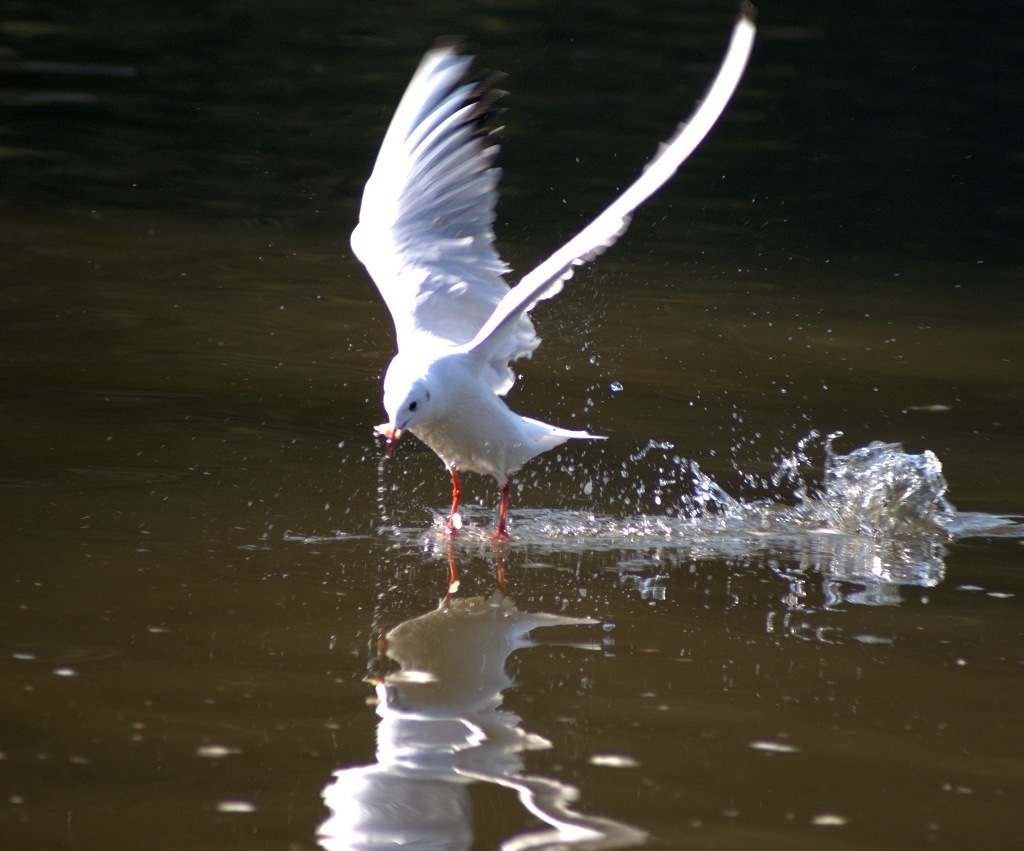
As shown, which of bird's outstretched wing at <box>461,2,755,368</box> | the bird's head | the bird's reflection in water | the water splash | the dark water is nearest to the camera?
the bird's reflection in water

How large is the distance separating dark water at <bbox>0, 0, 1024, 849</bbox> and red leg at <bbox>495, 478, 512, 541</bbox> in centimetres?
6

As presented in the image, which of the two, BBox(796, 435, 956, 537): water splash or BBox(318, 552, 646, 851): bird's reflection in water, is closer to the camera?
BBox(318, 552, 646, 851): bird's reflection in water

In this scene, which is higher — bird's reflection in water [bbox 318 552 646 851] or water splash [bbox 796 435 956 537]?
water splash [bbox 796 435 956 537]

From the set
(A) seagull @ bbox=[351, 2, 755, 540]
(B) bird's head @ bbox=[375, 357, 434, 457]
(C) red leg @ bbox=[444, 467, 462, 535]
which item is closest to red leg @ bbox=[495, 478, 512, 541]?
(A) seagull @ bbox=[351, 2, 755, 540]

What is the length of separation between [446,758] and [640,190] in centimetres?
186

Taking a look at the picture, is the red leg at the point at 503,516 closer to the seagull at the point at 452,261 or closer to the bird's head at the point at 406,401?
the seagull at the point at 452,261

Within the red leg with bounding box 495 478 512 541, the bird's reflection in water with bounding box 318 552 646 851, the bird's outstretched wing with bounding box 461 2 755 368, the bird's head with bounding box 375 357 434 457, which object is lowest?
the bird's reflection in water with bounding box 318 552 646 851

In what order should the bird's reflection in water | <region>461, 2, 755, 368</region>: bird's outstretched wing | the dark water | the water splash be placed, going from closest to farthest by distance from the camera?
the bird's reflection in water, the dark water, <region>461, 2, 755, 368</region>: bird's outstretched wing, the water splash

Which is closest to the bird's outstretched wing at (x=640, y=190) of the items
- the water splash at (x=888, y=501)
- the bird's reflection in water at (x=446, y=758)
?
the bird's reflection in water at (x=446, y=758)

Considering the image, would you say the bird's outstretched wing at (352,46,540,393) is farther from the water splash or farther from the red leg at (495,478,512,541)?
the water splash

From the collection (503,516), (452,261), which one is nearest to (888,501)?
(503,516)

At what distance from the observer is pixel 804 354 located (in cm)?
876

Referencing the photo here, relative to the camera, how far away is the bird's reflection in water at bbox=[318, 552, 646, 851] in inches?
138

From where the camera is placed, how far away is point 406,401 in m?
5.41
